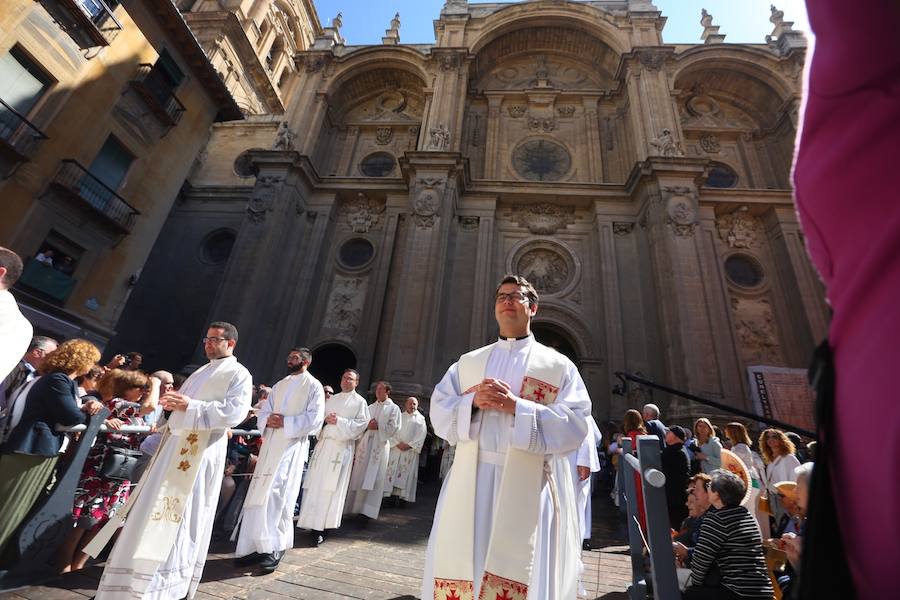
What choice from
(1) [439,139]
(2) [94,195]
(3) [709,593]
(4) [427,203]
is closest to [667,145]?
(1) [439,139]

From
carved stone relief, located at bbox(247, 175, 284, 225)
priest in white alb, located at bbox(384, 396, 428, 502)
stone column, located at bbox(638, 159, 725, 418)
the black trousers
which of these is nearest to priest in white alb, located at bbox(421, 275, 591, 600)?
the black trousers

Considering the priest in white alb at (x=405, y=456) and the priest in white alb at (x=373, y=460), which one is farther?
the priest in white alb at (x=405, y=456)

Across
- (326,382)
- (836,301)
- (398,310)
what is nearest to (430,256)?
(398,310)

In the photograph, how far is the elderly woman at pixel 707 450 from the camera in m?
5.59

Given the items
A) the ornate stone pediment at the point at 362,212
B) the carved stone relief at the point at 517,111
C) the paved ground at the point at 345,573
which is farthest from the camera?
the carved stone relief at the point at 517,111

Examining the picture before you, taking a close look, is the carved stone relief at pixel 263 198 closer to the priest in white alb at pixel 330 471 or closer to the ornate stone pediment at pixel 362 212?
the ornate stone pediment at pixel 362 212

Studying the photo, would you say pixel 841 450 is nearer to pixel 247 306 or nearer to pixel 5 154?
pixel 5 154

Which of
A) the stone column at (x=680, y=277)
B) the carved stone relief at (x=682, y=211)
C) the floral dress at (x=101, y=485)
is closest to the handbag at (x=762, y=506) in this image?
the floral dress at (x=101, y=485)

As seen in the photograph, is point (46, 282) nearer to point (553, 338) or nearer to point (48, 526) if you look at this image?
point (48, 526)

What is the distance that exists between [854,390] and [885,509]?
6.9 inches

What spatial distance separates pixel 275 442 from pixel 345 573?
1526 millimetres

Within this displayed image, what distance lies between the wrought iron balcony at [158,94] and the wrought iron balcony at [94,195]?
9.57 ft

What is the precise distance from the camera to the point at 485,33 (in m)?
18.8

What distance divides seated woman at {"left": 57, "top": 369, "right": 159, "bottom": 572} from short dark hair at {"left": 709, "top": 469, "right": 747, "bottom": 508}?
4.56 meters
